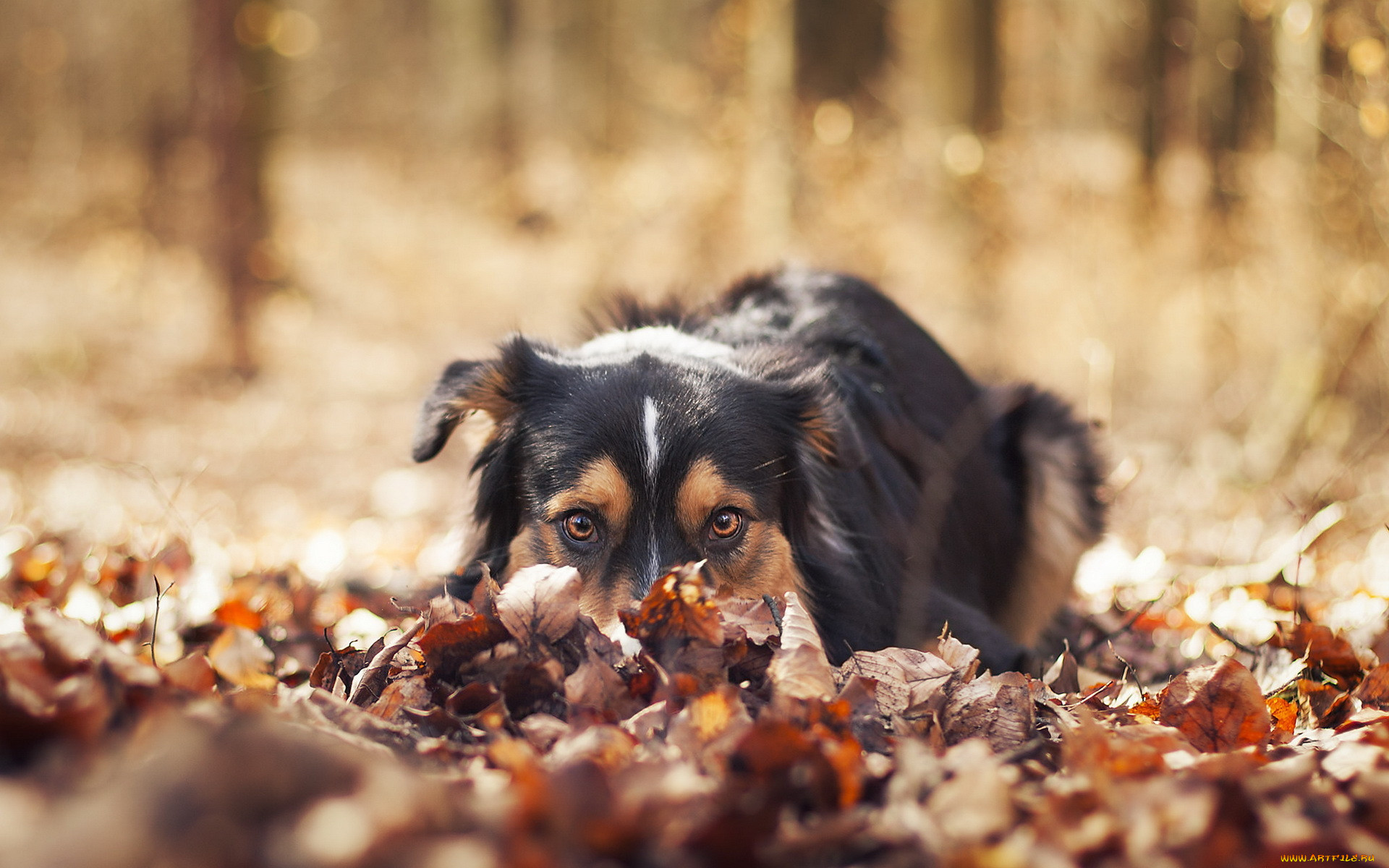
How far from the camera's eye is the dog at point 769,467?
3266mm

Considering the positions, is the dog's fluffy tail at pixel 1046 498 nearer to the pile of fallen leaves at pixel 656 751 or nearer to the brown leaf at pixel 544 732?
the pile of fallen leaves at pixel 656 751

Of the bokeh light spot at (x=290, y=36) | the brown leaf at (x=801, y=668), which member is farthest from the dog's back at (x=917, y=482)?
the bokeh light spot at (x=290, y=36)

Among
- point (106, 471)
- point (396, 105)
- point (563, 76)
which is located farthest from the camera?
point (396, 105)

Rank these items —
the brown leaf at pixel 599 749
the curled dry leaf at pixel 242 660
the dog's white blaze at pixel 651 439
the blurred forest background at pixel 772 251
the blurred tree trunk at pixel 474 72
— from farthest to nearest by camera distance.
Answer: the blurred tree trunk at pixel 474 72
the blurred forest background at pixel 772 251
the dog's white blaze at pixel 651 439
the curled dry leaf at pixel 242 660
the brown leaf at pixel 599 749

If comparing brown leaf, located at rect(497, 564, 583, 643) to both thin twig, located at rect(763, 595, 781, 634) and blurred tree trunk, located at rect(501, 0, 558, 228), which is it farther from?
blurred tree trunk, located at rect(501, 0, 558, 228)

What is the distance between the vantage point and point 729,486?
333 cm

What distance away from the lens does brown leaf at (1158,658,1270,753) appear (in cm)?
231

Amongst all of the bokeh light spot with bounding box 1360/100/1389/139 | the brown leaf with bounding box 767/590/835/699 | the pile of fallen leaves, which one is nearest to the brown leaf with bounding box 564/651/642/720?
the pile of fallen leaves

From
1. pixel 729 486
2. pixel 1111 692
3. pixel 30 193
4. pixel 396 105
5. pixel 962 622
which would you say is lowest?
pixel 962 622

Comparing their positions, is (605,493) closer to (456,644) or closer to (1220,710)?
(456,644)

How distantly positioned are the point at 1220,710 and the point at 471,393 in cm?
247

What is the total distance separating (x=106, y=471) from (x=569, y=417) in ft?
17.7

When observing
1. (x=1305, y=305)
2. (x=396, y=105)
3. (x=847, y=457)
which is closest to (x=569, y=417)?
(x=847, y=457)

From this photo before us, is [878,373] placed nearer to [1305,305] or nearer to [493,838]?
[493,838]
